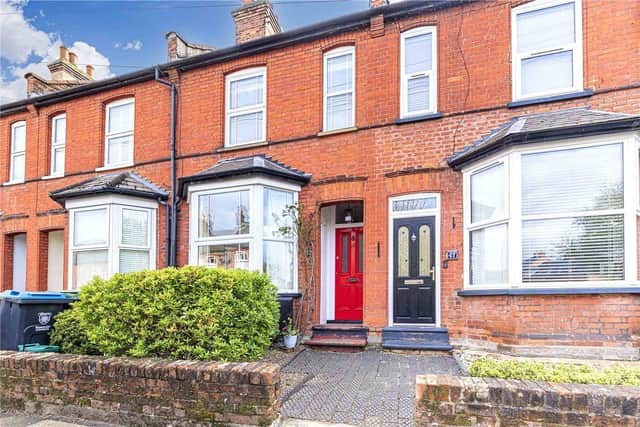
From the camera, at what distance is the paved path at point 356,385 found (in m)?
4.33

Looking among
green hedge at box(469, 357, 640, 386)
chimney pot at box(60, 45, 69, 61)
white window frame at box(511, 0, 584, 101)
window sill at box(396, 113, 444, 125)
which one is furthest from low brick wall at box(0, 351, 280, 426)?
chimney pot at box(60, 45, 69, 61)

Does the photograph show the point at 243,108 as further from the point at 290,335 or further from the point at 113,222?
the point at 290,335

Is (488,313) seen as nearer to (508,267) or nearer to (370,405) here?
(508,267)

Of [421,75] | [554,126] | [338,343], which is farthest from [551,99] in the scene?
[338,343]

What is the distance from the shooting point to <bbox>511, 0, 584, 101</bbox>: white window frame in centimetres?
709

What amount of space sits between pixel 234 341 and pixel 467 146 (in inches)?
210

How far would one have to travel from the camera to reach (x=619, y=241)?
6.05m

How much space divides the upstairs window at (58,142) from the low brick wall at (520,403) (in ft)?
40.4

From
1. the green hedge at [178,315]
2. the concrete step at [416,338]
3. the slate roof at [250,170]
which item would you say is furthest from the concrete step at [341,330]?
the green hedge at [178,315]

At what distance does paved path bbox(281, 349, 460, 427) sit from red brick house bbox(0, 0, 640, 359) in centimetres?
89

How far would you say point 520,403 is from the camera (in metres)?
3.33

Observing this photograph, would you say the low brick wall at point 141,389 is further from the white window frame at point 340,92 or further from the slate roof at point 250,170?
the white window frame at point 340,92

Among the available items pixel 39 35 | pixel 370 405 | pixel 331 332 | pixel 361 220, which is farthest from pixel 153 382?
pixel 39 35

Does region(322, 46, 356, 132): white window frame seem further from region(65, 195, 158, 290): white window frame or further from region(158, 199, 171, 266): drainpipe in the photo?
region(65, 195, 158, 290): white window frame
